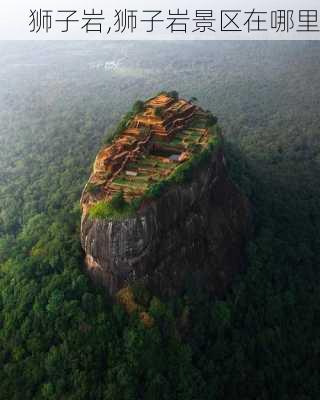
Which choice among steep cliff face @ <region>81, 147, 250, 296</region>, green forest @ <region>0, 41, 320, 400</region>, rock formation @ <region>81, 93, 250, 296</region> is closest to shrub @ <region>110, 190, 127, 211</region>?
rock formation @ <region>81, 93, 250, 296</region>

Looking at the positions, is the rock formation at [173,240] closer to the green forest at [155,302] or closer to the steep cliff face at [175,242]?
the steep cliff face at [175,242]

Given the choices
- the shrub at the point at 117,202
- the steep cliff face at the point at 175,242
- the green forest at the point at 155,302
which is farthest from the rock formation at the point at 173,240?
the green forest at the point at 155,302

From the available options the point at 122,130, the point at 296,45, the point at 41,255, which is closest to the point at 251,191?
the point at 122,130

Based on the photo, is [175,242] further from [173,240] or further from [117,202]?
[117,202]

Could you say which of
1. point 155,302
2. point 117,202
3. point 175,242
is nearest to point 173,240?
point 175,242

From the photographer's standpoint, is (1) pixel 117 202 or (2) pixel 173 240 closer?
(1) pixel 117 202

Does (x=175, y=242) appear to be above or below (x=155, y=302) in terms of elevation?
above
